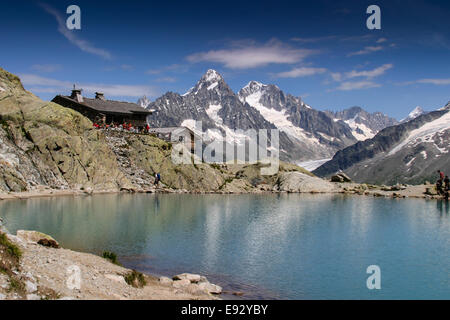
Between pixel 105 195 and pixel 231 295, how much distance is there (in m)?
61.1

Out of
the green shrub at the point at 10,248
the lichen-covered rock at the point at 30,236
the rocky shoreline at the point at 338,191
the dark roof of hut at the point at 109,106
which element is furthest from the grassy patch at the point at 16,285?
the dark roof of hut at the point at 109,106

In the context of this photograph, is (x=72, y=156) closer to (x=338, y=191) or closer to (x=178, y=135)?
(x=178, y=135)

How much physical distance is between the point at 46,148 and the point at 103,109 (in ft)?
100

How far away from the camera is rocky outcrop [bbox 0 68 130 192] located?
75812 mm

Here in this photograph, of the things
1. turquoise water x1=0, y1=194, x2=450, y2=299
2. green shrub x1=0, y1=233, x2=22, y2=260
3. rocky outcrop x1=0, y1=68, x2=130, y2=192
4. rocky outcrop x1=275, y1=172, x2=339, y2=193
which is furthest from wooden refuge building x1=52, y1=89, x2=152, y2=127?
green shrub x1=0, y1=233, x2=22, y2=260

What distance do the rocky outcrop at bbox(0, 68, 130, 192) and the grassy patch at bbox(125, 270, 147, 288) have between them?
2104 inches

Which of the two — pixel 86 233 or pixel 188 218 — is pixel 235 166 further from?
pixel 86 233

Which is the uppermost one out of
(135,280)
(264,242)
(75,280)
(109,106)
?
(109,106)

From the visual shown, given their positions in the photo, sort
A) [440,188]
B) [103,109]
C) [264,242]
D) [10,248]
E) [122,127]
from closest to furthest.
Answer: [10,248]
[264,242]
[122,127]
[103,109]
[440,188]

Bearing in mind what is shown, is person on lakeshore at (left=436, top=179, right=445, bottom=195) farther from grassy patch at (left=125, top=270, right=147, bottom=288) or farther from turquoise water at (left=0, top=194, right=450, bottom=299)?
grassy patch at (left=125, top=270, right=147, bottom=288)

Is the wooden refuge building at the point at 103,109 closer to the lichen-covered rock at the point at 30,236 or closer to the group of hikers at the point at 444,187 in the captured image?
the lichen-covered rock at the point at 30,236

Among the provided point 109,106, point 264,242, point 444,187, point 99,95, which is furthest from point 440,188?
point 99,95

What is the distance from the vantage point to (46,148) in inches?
3194

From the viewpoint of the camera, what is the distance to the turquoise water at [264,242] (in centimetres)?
3138
